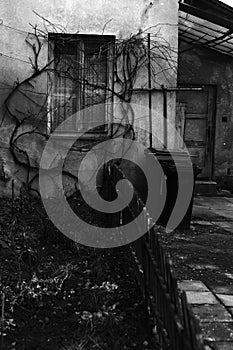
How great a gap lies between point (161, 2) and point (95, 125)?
2.29 meters

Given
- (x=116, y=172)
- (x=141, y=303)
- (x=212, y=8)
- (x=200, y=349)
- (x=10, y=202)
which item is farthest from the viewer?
(x=212, y=8)

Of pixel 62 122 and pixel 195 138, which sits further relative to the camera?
pixel 195 138

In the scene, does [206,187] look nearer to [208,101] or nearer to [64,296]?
[208,101]

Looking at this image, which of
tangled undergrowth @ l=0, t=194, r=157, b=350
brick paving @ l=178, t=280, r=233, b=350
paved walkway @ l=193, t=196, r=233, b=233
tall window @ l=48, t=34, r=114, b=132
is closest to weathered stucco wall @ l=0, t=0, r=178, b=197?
tall window @ l=48, t=34, r=114, b=132

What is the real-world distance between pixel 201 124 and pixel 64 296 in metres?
8.22

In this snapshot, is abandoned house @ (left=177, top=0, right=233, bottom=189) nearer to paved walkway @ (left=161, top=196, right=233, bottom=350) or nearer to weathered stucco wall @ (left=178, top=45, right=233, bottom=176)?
weathered stucco wall @ (left=178, top=45, right=233, bottom=176)

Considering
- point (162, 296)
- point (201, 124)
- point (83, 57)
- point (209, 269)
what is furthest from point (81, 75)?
point (162, 296)

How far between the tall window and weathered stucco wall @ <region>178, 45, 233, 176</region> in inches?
145

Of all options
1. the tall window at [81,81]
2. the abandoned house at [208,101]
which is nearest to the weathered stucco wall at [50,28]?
the tall window at [81,81]

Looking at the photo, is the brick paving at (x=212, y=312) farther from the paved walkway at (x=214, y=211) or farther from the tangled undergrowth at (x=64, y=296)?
the paved walkway at (x=214, y=211)

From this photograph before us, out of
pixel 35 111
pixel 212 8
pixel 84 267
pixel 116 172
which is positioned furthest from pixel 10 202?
pixel 212 8

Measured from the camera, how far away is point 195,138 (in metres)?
11.7

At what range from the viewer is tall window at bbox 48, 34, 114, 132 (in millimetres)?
7934

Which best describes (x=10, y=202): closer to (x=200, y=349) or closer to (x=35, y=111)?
(x=35, y=111)
